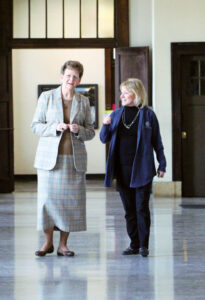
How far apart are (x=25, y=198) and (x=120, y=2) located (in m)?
3.21

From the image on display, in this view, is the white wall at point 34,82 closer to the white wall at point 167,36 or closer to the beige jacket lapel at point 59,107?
the white wall at point 167,36

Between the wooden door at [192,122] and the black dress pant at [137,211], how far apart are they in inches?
183

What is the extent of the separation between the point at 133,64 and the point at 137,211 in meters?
5.25

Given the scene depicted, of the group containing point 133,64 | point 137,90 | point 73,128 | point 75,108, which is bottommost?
point 73,128

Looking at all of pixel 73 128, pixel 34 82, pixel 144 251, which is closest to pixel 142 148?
pixel 73 128

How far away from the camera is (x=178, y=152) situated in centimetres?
984

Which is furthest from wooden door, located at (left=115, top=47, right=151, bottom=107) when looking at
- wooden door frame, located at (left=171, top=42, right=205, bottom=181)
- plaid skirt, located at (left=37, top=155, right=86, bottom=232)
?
plaid skirt, located at (left=37, top=155, right=86, bottom=232)

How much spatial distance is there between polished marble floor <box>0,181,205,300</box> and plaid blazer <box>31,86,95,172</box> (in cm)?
72

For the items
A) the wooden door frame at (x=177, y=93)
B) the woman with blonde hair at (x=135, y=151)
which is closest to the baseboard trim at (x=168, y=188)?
the wooden door frame at (x=177, y=93)

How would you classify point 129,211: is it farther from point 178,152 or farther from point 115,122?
point 178,152

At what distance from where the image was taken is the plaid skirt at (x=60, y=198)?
5.13 meters

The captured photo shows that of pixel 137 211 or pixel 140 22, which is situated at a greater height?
pixel 140 22

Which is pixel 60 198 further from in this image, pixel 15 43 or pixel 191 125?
pixel 15 43

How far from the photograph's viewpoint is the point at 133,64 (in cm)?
1020
